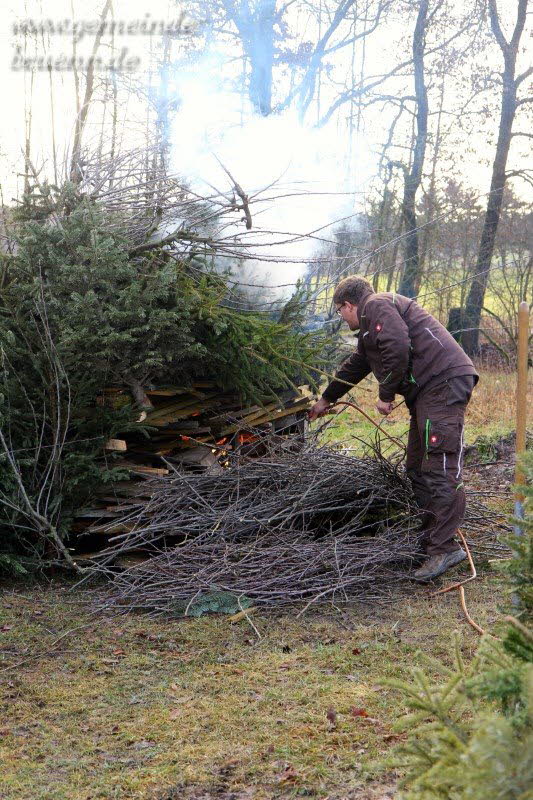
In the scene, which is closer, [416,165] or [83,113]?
[83,113]

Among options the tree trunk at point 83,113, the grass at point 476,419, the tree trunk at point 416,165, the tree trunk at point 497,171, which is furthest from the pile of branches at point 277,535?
the tree trunk at point 497,171

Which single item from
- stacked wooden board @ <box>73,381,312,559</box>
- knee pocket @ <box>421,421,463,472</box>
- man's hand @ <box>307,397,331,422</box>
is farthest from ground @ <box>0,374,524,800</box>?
man's hand @ <box>307,397,331,422</box>

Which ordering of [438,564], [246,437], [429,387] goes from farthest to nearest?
1. [246,437]
2. [429,387]
3. [438,564]

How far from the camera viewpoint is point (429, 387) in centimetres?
560

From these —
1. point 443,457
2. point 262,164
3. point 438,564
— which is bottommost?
point 438,564

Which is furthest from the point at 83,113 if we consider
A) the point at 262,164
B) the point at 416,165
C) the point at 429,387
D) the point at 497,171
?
the point at 497,171

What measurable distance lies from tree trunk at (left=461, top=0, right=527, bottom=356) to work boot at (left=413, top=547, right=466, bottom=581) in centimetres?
1064

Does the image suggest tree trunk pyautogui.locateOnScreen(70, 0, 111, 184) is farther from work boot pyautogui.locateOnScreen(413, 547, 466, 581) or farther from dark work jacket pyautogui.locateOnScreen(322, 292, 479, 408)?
work boot pyautogui.locateOnScreen(413, 547, 466, 581)

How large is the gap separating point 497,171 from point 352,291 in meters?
11.7

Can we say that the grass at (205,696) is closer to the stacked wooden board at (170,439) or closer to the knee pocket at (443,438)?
the stacked wooden board at (170,439)

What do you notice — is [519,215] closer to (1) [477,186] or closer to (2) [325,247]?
(1) [477,186]

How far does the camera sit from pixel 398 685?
1836mm

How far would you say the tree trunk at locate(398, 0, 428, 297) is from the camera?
15500 millimetres

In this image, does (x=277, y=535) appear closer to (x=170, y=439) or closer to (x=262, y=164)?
(x=170, y=439)
